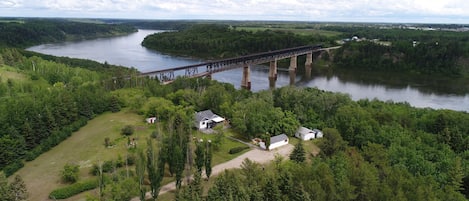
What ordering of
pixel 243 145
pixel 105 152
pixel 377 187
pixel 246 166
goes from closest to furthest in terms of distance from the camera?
pixel 377 187, pixel 246 166, pixel 105 152, pixel 243 145

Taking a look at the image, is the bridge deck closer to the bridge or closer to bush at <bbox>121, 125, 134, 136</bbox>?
the bridge

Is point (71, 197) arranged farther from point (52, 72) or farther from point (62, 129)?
point (52, 72)

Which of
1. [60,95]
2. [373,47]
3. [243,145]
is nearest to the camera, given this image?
[243,145]

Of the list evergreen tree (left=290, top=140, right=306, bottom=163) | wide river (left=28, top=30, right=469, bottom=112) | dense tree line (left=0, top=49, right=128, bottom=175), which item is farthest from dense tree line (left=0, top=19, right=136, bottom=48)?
evergreen tree (left=290, top=140, right=306, bottom=163)

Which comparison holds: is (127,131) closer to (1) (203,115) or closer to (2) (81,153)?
(2) (81,153)

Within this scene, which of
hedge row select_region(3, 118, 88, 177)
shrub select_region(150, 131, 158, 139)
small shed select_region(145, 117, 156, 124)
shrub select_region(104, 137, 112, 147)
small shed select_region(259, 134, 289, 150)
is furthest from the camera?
small shed select_region(145, 117, 156, 124)

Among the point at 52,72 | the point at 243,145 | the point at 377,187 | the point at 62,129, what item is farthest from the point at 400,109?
the point at 52,72

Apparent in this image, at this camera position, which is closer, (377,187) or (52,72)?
(377,187)
